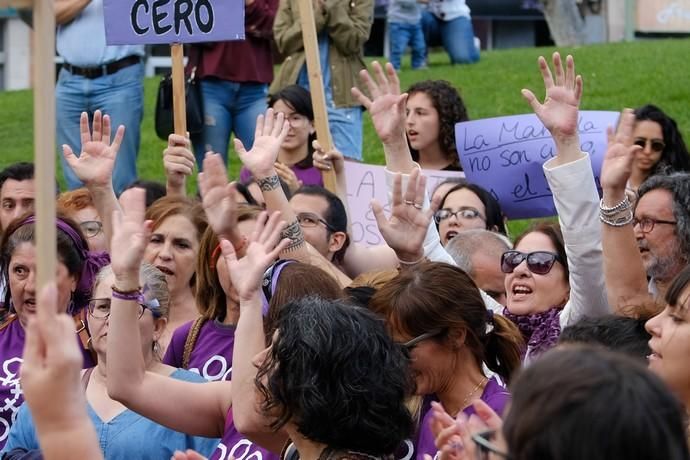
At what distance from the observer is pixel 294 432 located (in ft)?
11.7

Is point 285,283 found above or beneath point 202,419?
above

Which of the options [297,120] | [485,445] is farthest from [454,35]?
[485,445]

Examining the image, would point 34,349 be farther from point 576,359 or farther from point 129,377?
point 129,377

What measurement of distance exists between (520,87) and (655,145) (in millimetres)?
9239

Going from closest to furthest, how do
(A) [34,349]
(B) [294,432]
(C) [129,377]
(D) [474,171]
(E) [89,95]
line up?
1. (A) [34,349]
2. (B) [294,432]
3. (C) [129,377]
4. (D) [474,171]
5. (E) [89,95]

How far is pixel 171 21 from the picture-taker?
634cm

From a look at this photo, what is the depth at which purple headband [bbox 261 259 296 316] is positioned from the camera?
172 inches

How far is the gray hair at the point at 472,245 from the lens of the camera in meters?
5.77

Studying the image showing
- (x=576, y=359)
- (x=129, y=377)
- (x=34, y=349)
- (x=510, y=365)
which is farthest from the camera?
(x=510, y=365)

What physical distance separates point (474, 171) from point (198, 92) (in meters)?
2.26

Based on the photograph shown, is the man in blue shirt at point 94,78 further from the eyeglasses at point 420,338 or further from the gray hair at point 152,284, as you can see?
A: the eyeglasses at point 420,338

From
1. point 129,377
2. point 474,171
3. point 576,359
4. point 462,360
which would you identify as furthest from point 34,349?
point 474,171

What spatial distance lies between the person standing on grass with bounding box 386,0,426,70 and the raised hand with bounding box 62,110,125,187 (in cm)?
1417

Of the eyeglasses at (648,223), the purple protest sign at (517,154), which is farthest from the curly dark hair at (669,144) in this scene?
the eyeglasses at (648,223)
